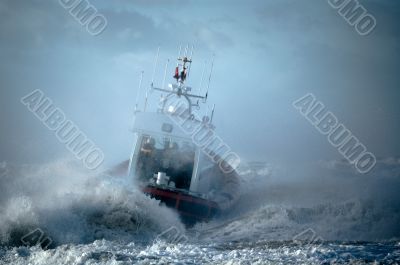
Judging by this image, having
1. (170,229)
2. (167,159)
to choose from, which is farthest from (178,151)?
(170,229)

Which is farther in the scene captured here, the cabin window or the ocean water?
the cabin window

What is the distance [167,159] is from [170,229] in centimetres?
406

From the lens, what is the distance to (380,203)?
38.6 ft

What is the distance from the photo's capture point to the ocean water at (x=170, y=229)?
6.00 meters

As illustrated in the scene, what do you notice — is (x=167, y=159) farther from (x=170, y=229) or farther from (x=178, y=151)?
(x=170, y=229)

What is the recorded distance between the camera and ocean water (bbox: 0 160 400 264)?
600 centimetres

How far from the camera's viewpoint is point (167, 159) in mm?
14023

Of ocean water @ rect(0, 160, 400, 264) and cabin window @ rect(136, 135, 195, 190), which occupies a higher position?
cabin window @ rect(136, 135, 195, 190)

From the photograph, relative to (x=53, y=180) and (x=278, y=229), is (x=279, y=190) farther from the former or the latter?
(x=53, y=180)

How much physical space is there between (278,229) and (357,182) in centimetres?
807

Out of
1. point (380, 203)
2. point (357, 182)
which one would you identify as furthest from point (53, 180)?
point (357, 182)

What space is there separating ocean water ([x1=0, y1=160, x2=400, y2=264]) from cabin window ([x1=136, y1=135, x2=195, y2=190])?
2.02m

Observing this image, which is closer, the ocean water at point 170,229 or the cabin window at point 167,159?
A: the ocean water at point 170,229

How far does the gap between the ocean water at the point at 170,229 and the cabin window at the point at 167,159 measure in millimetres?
2016
